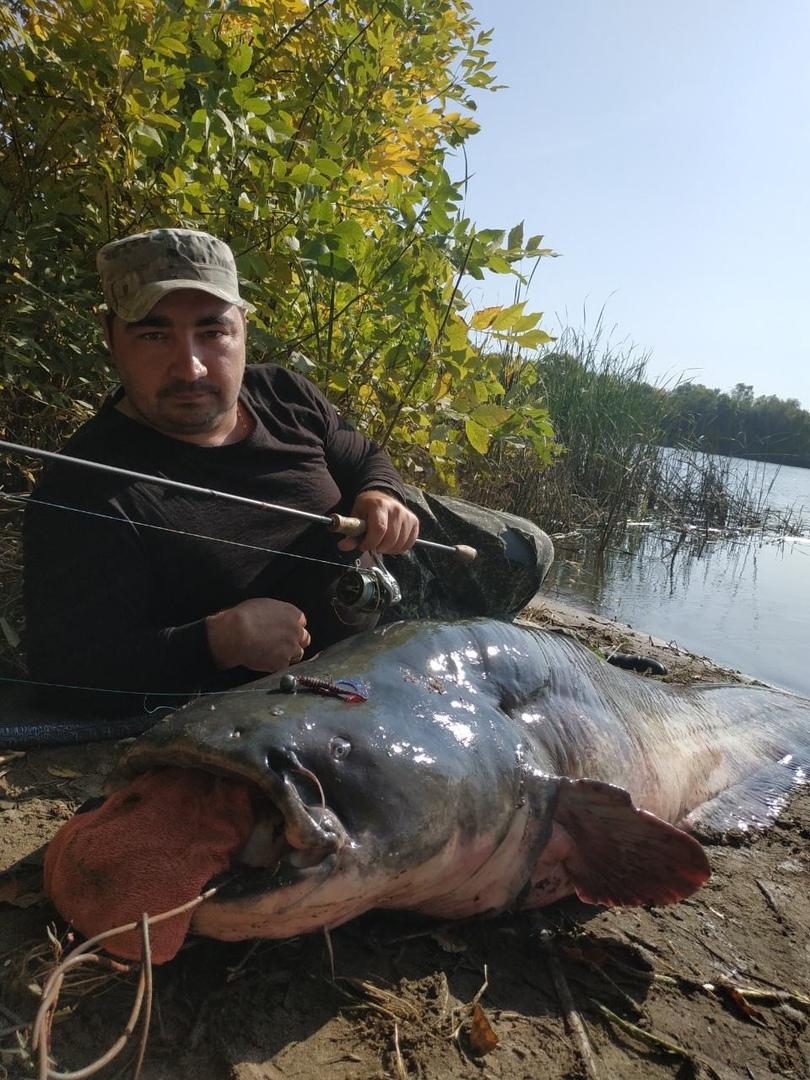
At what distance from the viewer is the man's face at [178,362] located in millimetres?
2506

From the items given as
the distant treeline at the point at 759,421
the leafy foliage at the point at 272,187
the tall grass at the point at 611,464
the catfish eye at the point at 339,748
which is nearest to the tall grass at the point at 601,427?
the tall grass at the point at 611,464

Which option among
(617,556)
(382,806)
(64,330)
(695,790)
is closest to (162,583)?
(382,806)

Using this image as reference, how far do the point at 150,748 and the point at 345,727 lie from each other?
0.36 m

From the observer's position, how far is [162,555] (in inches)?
93.3

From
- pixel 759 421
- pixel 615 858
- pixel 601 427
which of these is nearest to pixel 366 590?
pixel 615 858

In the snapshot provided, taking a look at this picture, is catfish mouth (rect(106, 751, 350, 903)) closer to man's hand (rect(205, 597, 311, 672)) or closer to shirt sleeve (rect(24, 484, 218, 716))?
man's hand (rect(205, 597, 311, 672))

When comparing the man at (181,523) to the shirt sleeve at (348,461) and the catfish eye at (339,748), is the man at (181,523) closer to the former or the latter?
the shirt sleeve at (348,461)

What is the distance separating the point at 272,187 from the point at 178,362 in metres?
1.16

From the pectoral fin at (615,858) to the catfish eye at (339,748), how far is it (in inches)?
24.0

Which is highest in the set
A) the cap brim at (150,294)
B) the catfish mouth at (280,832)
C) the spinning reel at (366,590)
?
the cap brim at (150,294)

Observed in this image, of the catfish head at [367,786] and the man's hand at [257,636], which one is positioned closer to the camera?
the catfish head at [367,786]

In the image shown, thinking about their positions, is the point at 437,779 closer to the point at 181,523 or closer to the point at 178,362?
the point at 181,523

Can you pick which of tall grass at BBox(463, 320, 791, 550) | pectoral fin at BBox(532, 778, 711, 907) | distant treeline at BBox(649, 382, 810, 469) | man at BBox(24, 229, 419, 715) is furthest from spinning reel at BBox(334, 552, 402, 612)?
distant treeline at BBox(649, 382, 810, 469)

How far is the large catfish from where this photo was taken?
1427mm
